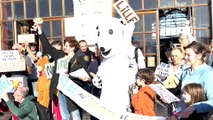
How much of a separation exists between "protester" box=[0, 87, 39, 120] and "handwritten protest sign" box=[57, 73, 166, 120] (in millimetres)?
541

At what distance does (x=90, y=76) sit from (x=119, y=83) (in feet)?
3.95

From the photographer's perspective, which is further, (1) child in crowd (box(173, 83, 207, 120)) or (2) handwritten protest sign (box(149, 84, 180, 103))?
(2) handwritten protest sign (box(149, 84, 180, 103))

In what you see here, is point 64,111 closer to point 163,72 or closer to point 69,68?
point 69,68

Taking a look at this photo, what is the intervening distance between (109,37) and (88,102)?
2.91 feet

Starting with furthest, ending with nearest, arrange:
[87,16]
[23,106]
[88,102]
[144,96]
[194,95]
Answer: [87,16]
[88,102]
[23,106]
[144,96]
[194,95]

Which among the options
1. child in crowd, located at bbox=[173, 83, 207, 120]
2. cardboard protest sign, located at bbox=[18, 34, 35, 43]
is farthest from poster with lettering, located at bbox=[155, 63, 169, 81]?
cardboard protest sign, located at bbox=[18, 34, 35, 43]

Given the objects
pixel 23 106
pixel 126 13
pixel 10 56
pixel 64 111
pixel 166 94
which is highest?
pixel 126 13

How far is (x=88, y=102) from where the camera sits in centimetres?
532

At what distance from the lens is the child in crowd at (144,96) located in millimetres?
4738

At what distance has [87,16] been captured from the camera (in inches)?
359

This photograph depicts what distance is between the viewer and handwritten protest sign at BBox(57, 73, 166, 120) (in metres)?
4.73

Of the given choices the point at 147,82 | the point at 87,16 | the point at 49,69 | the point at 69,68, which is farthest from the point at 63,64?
the point at 87,16

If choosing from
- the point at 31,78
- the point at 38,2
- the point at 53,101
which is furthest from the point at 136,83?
the point at 38,2

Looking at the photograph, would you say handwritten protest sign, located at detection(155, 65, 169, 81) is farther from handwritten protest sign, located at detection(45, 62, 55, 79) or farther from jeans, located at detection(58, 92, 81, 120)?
handwritten protest sign, located at detection(45, 62, 55, 79)
